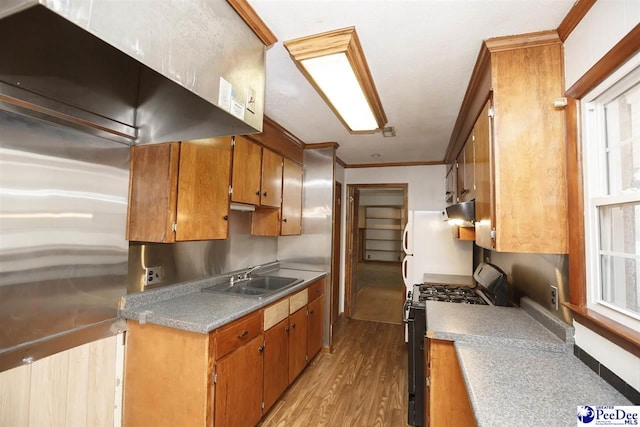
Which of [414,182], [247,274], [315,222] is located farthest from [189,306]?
[414,182]

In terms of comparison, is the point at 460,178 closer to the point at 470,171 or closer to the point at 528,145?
the point at 470,171

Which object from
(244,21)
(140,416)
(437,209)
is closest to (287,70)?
(244,21)

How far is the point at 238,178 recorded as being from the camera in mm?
2303

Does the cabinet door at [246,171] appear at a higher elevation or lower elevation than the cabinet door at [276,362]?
higher

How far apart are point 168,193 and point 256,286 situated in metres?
1.44

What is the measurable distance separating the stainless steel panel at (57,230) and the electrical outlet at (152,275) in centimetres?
16

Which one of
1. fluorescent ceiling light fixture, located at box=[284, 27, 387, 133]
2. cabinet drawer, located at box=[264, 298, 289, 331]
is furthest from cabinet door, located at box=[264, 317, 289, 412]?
fluorescent ceiling light fixture, located at box=[284, 27, 387, 133]

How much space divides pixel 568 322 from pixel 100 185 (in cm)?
254

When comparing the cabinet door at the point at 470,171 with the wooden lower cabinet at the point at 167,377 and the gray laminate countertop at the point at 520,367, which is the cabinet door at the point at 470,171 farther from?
the wooden lower cabinet at the point at 167,377

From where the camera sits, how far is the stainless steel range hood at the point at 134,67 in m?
0.75

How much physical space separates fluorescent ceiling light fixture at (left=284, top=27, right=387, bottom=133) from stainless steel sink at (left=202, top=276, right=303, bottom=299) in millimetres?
1532

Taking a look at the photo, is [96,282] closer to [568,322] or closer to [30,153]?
[30,153]

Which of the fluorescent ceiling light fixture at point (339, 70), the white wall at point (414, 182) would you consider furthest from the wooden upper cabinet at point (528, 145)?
the white wall at point (414, 182)

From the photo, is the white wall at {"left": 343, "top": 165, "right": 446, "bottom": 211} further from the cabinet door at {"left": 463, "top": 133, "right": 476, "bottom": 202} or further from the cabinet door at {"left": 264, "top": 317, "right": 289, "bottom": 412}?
the cabinet door at {"left": 264, "top": 317, "right": 289, "bottom": 412}
